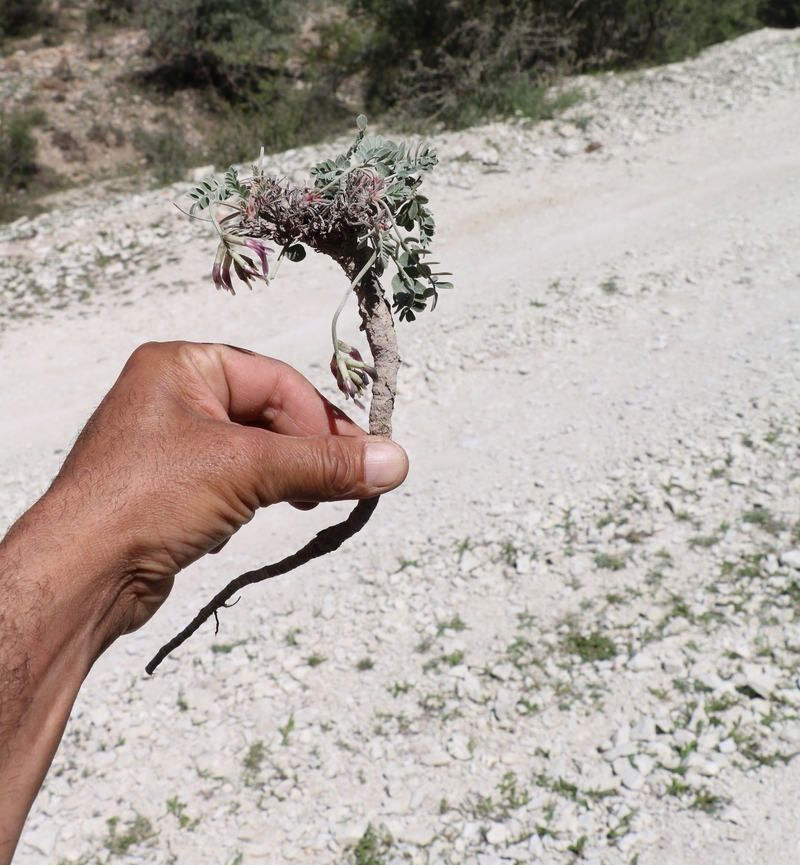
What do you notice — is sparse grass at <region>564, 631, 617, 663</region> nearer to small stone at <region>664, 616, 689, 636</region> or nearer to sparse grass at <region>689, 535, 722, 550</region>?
small stone at <region>664, 616, 689, 636</region>

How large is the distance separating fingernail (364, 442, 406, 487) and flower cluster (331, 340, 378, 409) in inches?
9.6

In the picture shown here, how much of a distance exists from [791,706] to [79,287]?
322 inches

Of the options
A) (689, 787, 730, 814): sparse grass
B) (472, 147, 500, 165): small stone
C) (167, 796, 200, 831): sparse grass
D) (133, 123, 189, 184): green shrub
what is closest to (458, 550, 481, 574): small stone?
(689, 787, 730, 814): sparse grass

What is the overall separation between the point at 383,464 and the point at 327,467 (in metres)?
0.19

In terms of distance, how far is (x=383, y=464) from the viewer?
2.57 meters

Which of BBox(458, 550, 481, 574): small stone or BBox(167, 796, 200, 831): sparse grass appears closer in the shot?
BBox(167, 796, 200, 831): sparse grass

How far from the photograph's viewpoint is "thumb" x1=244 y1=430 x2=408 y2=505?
8.01 feet

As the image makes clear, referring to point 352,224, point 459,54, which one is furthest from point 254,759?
point 459,54

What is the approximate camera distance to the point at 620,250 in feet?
26.8

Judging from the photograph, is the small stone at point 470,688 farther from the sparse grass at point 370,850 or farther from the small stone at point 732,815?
the small stone at point 732,815

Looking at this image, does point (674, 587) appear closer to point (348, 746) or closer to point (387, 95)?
point (348, 746)

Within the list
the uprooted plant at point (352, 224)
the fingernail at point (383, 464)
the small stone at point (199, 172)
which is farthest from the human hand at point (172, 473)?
the small stone at point (199, 172)

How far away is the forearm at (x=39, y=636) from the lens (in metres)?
2.00

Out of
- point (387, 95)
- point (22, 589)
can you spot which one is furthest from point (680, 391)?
point (387, 95)
